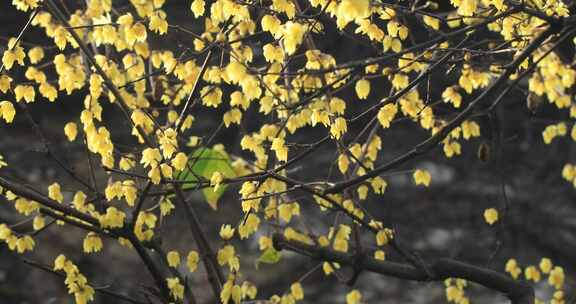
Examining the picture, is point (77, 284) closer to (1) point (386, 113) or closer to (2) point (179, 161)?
(2) point (179, 161)

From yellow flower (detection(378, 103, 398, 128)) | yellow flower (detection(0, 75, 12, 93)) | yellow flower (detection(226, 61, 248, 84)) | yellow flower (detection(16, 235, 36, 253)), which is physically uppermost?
yellow flower (detection(0, 75, 12, 93))

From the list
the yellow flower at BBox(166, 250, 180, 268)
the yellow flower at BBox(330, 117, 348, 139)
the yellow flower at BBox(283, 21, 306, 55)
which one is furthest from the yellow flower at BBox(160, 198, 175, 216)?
the yellow flower at BBox(283, 21, 306, 55)

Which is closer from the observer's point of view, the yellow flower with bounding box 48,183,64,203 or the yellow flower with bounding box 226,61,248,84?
the yellow flower with bounding box 226,61,248,84

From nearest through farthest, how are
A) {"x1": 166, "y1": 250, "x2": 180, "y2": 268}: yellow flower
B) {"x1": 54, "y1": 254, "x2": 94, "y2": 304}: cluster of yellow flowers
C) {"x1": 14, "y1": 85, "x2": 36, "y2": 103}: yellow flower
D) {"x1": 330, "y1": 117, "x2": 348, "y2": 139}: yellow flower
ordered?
{"x1": 330, "y1": 117, "x2": 348, "y2": 139}: yellow flower, {"x1": 14, "y1": 85, "x2": 36, "y2": 103}: yellow flower, {"x1": 54, "y1": 254, "x2": 94, "y2": 304}: cluster of yellow flowers, {"x1": 166, "y1": 250, "x2": 180, "y2": 268}: yellow flower

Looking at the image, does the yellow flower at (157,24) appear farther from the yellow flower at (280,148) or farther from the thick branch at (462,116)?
the thick branch at (462,116)

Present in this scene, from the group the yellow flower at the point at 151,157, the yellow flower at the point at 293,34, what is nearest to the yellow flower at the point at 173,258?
the yellow flower at the point at 151,157

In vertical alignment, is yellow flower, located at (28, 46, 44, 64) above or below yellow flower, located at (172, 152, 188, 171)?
above

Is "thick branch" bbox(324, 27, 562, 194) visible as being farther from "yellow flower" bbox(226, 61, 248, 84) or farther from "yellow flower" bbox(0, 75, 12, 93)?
"yellow flower" bbox(0, 75, 12, 93)

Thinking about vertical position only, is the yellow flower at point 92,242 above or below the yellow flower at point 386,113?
above

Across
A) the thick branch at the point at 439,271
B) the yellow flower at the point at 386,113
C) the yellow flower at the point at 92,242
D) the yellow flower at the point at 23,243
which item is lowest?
the thick branch at the point at 439,271

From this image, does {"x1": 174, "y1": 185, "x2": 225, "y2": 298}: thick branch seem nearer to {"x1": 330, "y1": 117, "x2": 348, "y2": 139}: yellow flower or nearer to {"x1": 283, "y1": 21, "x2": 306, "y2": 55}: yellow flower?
{"x1": 330, "y1": 117, "x2": 348, "y2": 139}: yellow flower

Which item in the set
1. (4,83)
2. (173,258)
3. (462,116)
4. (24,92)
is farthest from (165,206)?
(462,116)

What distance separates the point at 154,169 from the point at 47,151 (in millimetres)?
589

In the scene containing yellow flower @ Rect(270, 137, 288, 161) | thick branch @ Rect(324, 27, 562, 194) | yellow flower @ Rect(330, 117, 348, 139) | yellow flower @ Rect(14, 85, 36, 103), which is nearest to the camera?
thick branch @ Rect(324, 27, 562, 194)
